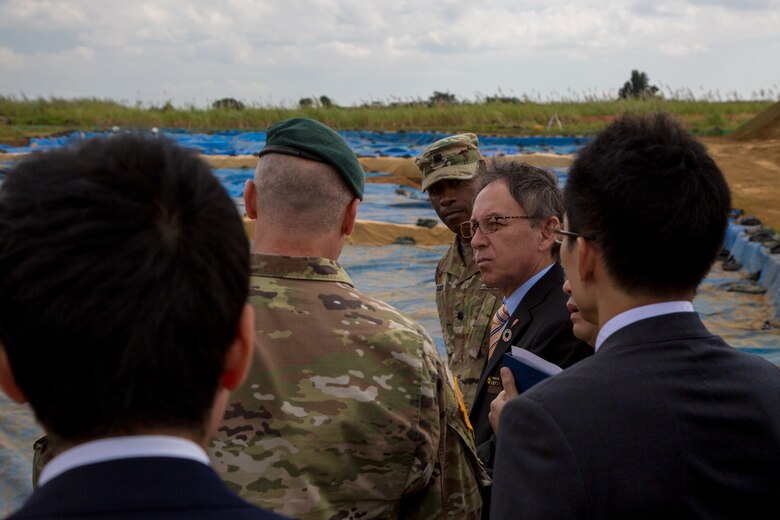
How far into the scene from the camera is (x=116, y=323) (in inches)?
33.4

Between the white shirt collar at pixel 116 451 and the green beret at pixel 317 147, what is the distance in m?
1.10

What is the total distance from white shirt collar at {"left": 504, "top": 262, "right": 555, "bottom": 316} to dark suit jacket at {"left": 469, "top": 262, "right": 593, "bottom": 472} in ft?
0.08

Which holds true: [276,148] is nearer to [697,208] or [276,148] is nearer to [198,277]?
[697,208]

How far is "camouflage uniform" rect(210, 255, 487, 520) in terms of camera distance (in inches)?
63.5

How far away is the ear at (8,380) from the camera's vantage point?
0.91 m

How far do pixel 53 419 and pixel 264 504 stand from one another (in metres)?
0.78

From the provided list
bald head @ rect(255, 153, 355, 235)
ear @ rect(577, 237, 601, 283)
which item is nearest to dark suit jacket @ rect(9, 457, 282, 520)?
ear @ rect(577, 237, 601, 283)

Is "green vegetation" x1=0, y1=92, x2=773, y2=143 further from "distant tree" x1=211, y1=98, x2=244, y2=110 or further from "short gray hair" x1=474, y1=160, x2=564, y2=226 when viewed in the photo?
"short gray hair" x1=474, y1=160, x2=564, y2=226

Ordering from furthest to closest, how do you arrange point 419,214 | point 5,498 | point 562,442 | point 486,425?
1. point 419,214
2. point 5,498
3. point 486,425
4. point 562,442

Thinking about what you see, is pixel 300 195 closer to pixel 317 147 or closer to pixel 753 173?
pixel 317 147

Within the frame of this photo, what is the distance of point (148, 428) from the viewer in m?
0.88

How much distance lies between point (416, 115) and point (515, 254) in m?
21.2

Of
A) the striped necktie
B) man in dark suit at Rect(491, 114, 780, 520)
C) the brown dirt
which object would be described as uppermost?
man in dark suit at Rect(491, 114, 780, 520)

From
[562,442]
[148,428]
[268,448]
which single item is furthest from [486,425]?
[148,428]
